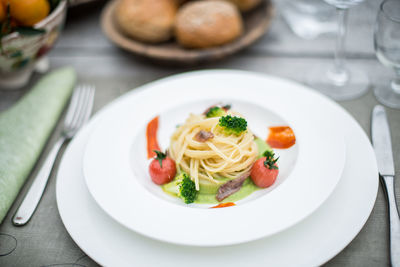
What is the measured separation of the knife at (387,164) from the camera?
1523 mm

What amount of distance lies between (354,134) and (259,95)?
2.01 feet

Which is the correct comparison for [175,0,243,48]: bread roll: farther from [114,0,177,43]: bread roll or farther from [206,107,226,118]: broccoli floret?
[206,107,226,118]: broccoli floret

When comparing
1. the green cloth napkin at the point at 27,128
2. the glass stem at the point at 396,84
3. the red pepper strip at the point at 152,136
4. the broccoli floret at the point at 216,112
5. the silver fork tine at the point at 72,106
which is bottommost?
the glass stem at the point at 396,84

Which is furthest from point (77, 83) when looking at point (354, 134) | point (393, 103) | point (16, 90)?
point (393, 103)

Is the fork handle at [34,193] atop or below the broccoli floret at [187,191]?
atop

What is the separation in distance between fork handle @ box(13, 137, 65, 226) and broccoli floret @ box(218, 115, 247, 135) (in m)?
1.04

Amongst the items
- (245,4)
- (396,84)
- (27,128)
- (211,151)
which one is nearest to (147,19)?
(245,4)

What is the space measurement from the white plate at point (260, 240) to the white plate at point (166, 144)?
0.34 feet

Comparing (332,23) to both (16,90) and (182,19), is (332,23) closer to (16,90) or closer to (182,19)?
(182,19)

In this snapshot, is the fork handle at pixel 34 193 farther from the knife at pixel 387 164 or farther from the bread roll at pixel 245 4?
the bread roll at pixel 245 4

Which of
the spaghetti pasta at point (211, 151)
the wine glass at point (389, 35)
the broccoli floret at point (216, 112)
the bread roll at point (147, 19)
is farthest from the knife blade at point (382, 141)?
the bread roll at point (147, 19)

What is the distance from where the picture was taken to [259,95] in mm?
2260

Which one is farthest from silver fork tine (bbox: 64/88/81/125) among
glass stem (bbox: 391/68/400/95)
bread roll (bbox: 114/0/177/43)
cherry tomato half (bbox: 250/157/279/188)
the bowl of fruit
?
glass stem (bbox: 391/68/400/95)

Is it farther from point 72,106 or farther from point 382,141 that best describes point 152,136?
point 382,141
